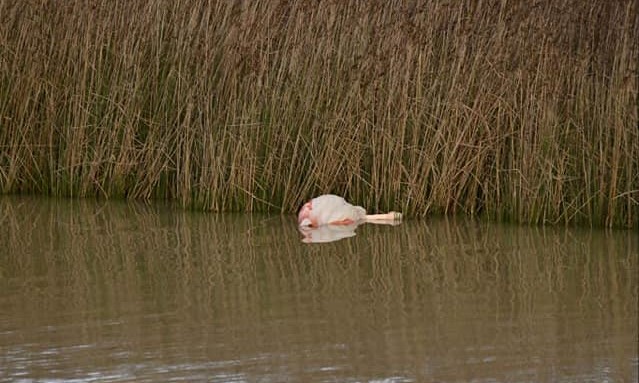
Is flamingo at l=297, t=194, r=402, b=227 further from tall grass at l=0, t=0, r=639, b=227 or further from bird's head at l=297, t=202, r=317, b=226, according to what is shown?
tall grass at l=0, t=0, r=639, b=227

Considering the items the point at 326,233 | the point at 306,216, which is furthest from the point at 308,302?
the point at 306,216

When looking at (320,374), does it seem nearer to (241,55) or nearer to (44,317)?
(44,317)

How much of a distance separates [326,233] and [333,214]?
0.49ft

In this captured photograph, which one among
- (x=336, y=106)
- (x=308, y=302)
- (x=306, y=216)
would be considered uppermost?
(x=336, y=106)

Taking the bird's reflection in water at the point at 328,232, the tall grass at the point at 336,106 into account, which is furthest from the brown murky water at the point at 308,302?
the tall grass at the point at 336,106

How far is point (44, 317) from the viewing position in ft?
18.3

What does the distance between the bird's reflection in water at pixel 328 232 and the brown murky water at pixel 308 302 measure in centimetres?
6

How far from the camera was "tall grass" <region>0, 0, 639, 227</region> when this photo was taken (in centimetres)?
735

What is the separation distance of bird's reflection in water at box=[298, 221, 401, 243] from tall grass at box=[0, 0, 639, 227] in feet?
1.14

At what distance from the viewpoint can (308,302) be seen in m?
5.72

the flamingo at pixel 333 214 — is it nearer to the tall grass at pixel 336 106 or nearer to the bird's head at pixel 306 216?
the bird's head at pixel 306 216

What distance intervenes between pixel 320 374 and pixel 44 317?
1.47 meters

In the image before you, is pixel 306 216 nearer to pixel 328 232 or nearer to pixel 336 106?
pixel 328 232

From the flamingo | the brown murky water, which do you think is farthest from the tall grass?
the brown murky water
